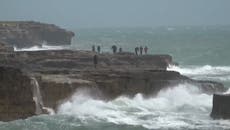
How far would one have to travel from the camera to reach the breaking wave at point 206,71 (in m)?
55.2

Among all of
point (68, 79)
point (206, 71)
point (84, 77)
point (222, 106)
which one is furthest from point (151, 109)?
point (206, 71)

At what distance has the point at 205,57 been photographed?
81250 millimetres

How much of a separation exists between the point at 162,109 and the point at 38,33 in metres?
72.1

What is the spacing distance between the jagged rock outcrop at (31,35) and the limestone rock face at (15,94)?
189ft

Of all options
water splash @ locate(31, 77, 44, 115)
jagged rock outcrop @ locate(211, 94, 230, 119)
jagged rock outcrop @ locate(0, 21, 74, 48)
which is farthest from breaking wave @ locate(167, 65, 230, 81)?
jagged rock outcrop @ locate(0, 21, 74, 48)

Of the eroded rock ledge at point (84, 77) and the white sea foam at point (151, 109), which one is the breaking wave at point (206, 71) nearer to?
the eroded rock ledge at point (84, 77)

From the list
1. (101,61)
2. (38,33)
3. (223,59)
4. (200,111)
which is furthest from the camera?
(38,33)

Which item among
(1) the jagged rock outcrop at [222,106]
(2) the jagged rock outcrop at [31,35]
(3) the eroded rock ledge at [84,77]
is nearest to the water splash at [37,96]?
(3) the eroded rock ledge at [84,77]

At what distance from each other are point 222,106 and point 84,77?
8756mm

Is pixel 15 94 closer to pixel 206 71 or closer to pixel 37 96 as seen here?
pixel 37 96

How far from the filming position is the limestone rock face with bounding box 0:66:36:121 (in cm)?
2991

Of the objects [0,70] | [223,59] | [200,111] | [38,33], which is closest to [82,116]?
[0,70]

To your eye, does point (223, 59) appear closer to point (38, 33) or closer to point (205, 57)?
point (205, 57)

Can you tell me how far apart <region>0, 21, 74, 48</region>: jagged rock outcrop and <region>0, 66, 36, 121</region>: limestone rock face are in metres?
57.5
